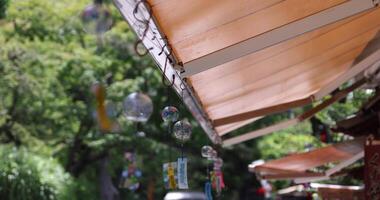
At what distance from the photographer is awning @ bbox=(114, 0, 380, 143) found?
330 cm

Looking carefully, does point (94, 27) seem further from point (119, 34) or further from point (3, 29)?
point (119, 34)

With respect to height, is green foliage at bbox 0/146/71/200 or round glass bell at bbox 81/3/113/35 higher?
round glass bell at bbox 81/3/113/35

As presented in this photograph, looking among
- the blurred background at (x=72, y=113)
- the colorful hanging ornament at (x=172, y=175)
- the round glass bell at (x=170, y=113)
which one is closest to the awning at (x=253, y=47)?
the round glass bell at (x=170, y=113)

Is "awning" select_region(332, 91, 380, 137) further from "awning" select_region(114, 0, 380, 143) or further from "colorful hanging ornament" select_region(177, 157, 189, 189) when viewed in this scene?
"colorful hanging ornament" select_region(177, 157, 189, 189)

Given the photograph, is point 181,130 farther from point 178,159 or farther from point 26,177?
point 26,177

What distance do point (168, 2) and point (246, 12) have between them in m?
0.73

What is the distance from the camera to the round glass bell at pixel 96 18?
2.82m

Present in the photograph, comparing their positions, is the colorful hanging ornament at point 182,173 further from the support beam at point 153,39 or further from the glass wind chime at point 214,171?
the glass wind chime at point 214,171

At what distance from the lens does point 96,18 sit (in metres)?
2.83

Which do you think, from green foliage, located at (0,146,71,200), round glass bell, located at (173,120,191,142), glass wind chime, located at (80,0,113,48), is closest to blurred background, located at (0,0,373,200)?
green foliage, located at (0,146,71,200)

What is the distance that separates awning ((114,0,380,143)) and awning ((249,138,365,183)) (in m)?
1.13

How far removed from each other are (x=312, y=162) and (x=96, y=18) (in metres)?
6.24

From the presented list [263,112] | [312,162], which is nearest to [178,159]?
[263,112]

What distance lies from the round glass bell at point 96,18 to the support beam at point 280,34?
3.03ft
